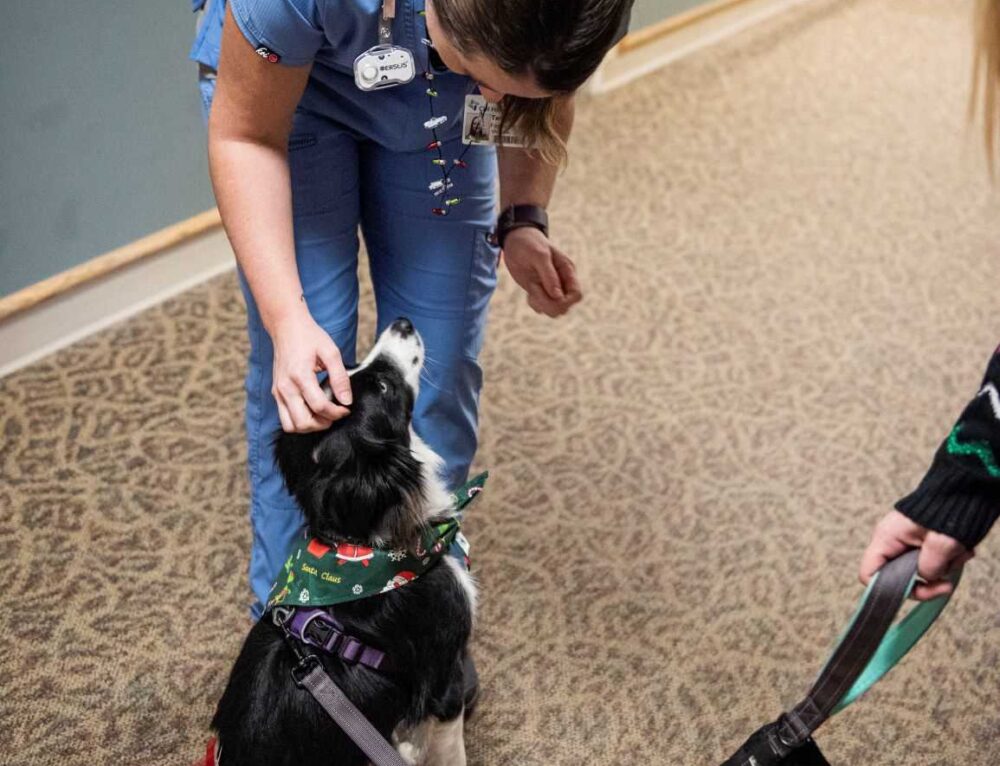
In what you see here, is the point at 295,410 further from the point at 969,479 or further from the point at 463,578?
the point at 969,479

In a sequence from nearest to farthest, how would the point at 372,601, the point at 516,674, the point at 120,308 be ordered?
the point at 372,601 < the point at 516,674 < the point at 120,308

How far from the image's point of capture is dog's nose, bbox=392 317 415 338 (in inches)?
61.2

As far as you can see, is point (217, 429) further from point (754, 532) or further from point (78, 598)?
point (754, 532)

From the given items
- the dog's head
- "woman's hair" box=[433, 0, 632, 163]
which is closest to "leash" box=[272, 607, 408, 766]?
the dog's head

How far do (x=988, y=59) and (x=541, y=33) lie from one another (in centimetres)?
44

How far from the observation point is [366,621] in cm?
138

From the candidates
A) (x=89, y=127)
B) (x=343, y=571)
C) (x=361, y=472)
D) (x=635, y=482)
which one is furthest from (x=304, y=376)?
(x=89, y=127)

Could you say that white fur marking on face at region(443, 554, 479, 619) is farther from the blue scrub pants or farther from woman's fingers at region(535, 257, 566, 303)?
woman's fingers at region(535, 257, 566, 303)

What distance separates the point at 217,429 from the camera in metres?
2.27

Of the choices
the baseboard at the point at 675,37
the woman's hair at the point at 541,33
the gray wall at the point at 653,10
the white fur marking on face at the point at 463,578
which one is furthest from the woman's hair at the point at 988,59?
the gray wall at the point at 653,10

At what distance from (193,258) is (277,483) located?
1.25 m

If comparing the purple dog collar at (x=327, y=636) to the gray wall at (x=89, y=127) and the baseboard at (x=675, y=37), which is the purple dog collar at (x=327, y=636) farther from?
the baseboard at (x=675, y=37)

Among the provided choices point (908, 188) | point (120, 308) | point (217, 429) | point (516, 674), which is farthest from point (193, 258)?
point (908, 188)

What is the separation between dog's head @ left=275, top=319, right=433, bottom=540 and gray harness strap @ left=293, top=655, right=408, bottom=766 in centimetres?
19
